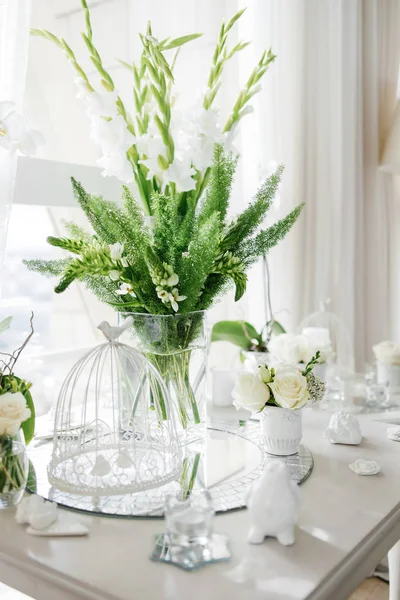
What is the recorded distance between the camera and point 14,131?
1142 millimetres

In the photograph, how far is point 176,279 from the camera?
3.66 ft

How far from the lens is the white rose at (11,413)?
0.95m

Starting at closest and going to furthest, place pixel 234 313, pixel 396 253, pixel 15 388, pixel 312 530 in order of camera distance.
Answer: pixel 312 530
pixel 15 388
pixel 234 313
pixel 396 253

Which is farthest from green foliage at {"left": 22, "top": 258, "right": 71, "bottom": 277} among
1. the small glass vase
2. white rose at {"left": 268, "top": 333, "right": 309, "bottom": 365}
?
white rose at {"left": 268, "top": 333, "right": 309, "bottom": 365}

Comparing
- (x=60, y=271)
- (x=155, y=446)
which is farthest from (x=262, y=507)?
(x=60, y=271)

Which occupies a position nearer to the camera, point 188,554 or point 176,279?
point 188,554

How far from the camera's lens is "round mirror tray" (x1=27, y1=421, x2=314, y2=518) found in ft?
3.23

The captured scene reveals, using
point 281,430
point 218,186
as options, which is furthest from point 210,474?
point 218,186

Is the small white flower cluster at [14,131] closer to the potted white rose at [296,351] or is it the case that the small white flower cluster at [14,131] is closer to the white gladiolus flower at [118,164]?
the white gladiolus flower at [118,164]

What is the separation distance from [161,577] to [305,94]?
2.00 meters

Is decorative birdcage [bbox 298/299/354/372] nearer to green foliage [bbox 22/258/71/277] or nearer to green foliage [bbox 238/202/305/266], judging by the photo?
green foliage [bbox 238/202/305/266]

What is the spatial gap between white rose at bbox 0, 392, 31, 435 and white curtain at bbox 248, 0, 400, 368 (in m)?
1.49

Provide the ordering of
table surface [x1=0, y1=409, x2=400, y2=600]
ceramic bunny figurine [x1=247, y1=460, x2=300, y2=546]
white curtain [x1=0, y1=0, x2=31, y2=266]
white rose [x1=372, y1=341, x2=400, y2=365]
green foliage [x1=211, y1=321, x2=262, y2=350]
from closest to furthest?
table surface [x1=0, y1=409, x2=400, y2=600] → ceramic bunny figurine [x1=247, y1=460, x2=300, y2=546] → white curtain [x1=0, y1=0, x2=31, y2=266] → white rose [x1=372, y1=341, x2=400, y2=365] → green foliage [x1=211, y1=321, x2=262, y2=350]

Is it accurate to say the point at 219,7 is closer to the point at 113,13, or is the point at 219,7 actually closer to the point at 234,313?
the point at 113,13
